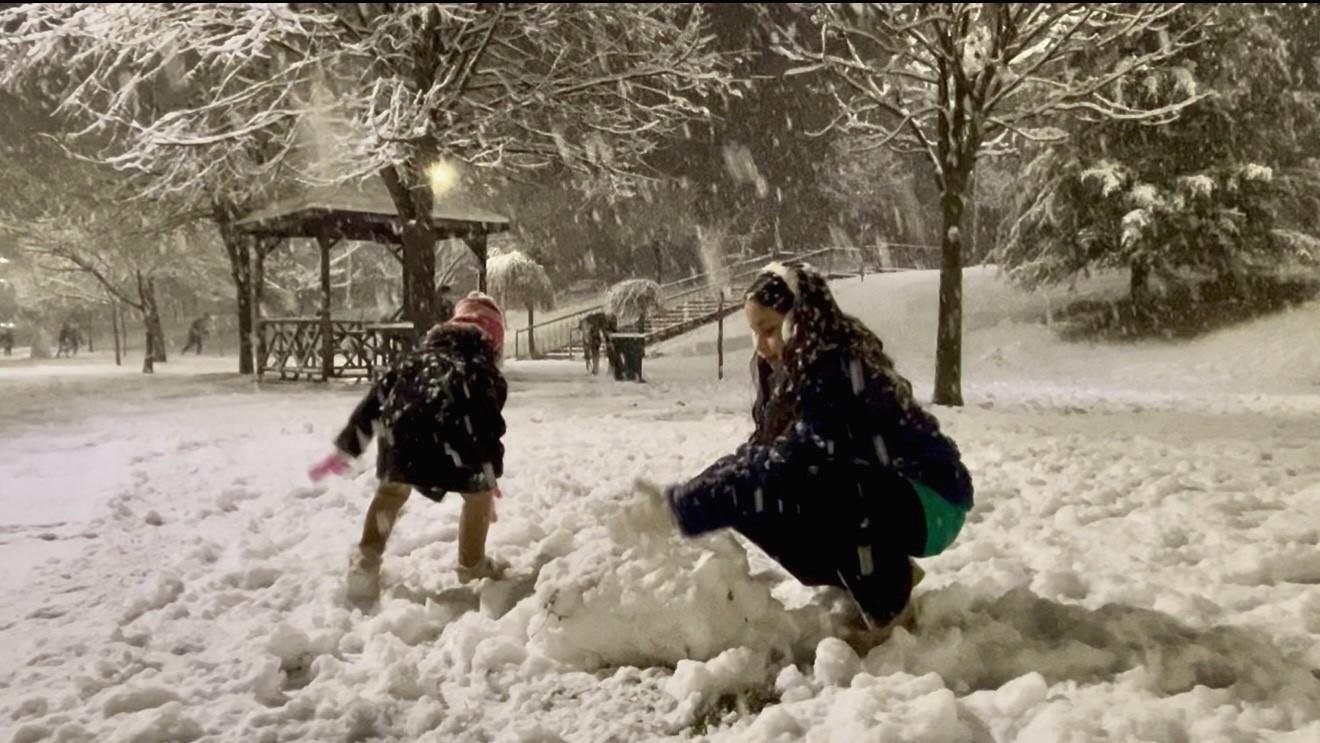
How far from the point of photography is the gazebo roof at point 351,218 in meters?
16.2

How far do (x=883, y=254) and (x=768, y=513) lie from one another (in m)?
41.7

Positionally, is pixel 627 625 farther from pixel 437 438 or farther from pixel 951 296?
pixel 951 296

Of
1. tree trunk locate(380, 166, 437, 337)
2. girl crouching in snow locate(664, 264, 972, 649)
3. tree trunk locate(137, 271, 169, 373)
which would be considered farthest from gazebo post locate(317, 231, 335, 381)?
girl crouching in snow locate(664, 264, 972, 649)

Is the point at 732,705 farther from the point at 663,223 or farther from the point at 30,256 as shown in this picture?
the point at 663,223

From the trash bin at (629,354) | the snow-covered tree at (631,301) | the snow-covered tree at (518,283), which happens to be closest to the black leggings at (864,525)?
the trash bin at (629,354)

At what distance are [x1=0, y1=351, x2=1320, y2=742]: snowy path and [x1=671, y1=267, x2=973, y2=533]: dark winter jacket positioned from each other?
0.32 metres

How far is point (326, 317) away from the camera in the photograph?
17.3 meters

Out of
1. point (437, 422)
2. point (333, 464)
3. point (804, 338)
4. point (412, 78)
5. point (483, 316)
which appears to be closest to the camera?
point (804, 338)

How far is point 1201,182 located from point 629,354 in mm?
14012

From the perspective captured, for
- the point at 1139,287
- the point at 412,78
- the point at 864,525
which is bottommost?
the point at 864,525

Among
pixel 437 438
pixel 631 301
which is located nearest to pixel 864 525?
pixel 437 438

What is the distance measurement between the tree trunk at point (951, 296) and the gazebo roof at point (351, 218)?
9.32 meters

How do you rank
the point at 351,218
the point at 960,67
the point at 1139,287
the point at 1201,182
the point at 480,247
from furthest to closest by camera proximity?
the point at 1139,287, the point at 1201,182, the point at 480,247, the point at 351,218, the point at 960,67

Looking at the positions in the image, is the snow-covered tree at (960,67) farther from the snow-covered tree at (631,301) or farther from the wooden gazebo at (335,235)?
the snow-covered tree at (631,301)
